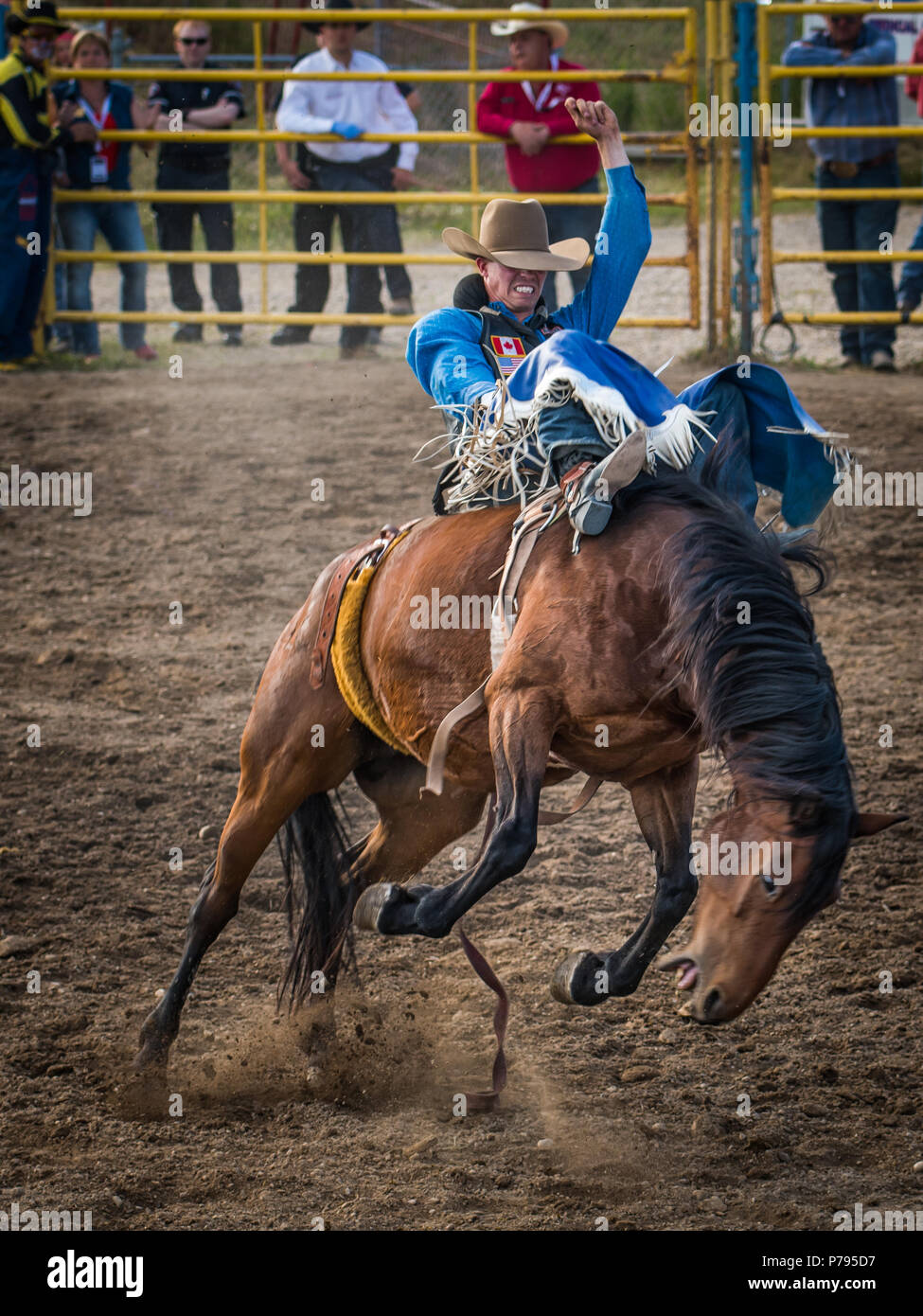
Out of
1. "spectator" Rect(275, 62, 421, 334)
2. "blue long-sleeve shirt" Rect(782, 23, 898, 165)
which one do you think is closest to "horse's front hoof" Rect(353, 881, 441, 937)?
"spectator" Rect(275, 62, 421, 334)

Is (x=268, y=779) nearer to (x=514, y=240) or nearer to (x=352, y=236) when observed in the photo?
(x=514, y=240)

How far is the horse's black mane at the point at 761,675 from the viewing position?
2.70m

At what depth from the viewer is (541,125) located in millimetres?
9711

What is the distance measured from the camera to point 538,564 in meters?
3.17

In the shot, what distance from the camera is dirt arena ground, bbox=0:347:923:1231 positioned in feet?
10.5

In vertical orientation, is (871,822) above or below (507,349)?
below

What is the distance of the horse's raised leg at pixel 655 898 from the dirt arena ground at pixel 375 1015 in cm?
44

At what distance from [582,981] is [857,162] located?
8454 millimetres

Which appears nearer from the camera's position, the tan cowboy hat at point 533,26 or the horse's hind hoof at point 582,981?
the horse's hind hoof at point 582,981

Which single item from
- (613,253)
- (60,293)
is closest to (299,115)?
(60,293)

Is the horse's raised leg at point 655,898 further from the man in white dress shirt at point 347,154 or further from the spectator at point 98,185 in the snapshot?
the spectator at point 98,185

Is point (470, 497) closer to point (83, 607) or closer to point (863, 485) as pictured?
point (83, 607)

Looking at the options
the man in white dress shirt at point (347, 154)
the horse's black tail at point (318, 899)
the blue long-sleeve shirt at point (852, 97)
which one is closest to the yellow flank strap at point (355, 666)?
the horse's black tail at point (318, 899)

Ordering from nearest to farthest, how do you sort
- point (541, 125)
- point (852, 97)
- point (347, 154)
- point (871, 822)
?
point (871, 822), point (541, 125), point (852, 97), point (347, 154)
